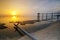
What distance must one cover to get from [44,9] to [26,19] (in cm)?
26

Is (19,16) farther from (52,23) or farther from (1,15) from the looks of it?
(52,23)

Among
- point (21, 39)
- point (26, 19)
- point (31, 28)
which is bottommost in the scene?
point (21, 39)

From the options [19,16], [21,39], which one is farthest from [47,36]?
[19,16]

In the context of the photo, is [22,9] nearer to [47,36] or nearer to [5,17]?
[5,17]

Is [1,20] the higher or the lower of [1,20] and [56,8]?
the lower

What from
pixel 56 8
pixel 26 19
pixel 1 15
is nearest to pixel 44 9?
pixel 56 8

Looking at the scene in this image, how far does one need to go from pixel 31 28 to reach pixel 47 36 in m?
0.22

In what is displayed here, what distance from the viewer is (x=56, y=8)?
1492 millimetres

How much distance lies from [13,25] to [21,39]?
195mm

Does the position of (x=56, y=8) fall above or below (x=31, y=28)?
above

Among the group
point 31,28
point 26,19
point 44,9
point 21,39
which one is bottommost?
point 21,39

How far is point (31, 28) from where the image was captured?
1.47 meters

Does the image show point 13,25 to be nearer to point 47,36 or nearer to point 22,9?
point 22,9

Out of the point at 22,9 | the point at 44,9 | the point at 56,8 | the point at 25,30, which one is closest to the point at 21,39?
the point at 25,30
